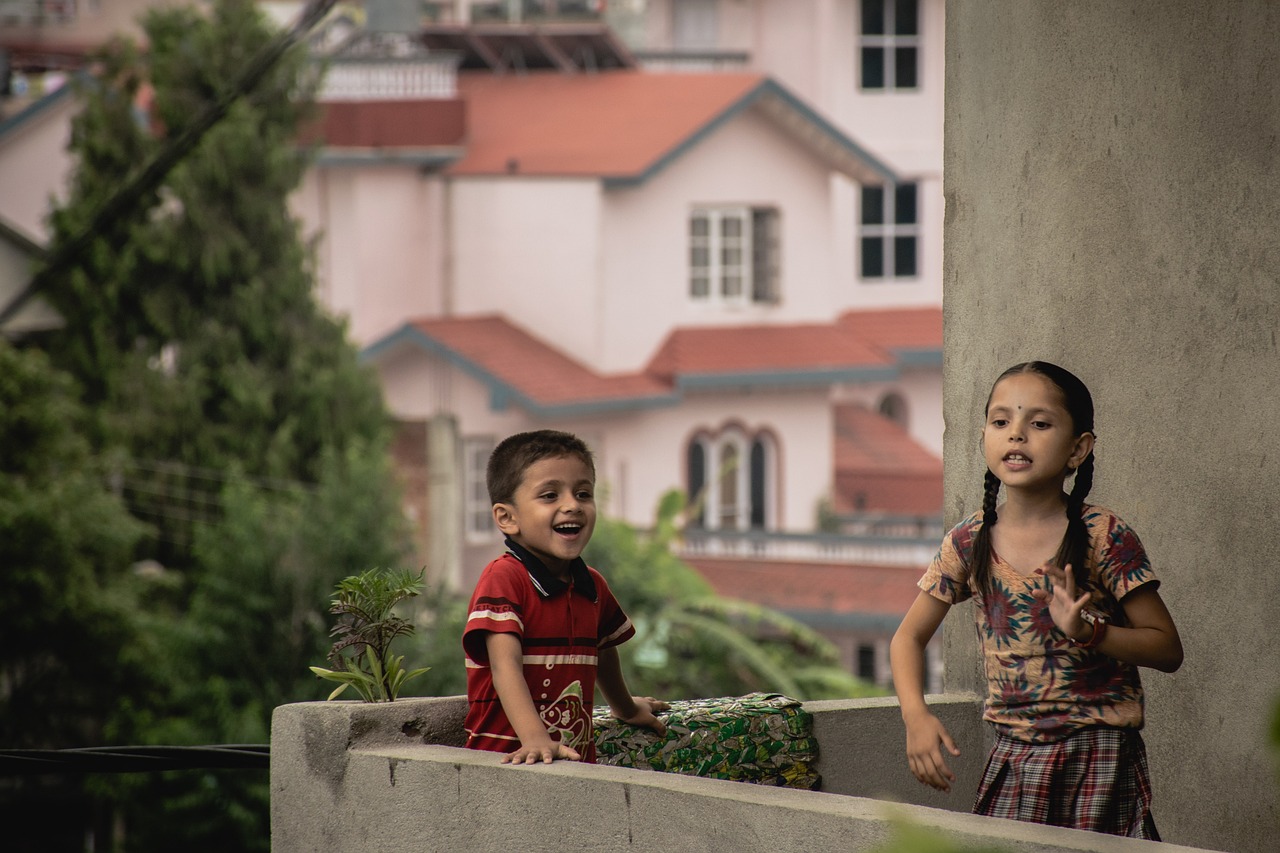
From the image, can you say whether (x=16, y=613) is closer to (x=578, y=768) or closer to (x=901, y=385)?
(x=578, y=768)

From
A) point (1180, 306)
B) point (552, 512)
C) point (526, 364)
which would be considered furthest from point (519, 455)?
point (526, 364)

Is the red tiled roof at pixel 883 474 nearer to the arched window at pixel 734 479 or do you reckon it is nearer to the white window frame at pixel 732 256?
the arched window at pixel 734 479

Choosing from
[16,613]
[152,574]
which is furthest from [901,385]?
[16,613]

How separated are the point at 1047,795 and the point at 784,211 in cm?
2560

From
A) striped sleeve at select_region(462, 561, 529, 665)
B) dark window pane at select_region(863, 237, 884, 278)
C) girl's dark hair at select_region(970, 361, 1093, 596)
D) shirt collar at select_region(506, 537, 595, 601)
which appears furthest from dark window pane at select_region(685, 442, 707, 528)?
girl's dark hair at select_region(970, 361, 1093, 596)

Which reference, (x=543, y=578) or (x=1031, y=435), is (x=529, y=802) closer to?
(x=543, y=578)

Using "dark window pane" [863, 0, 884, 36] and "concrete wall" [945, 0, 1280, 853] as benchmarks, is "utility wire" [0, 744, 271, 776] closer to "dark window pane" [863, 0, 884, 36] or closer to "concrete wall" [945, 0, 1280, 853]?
"concrete wall" [945, 0, 1280, 853]

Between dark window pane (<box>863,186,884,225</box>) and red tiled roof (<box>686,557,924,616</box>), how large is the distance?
8.71m

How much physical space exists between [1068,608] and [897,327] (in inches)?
1158

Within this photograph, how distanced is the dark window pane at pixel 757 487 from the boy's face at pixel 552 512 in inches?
1009

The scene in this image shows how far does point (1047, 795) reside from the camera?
13.1ft

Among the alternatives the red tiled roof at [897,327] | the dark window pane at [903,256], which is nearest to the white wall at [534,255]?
the red tiled roof at [897,327]

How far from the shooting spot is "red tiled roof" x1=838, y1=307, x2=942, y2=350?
105 feet

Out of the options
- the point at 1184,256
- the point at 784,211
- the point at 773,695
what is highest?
the point at 784,211
